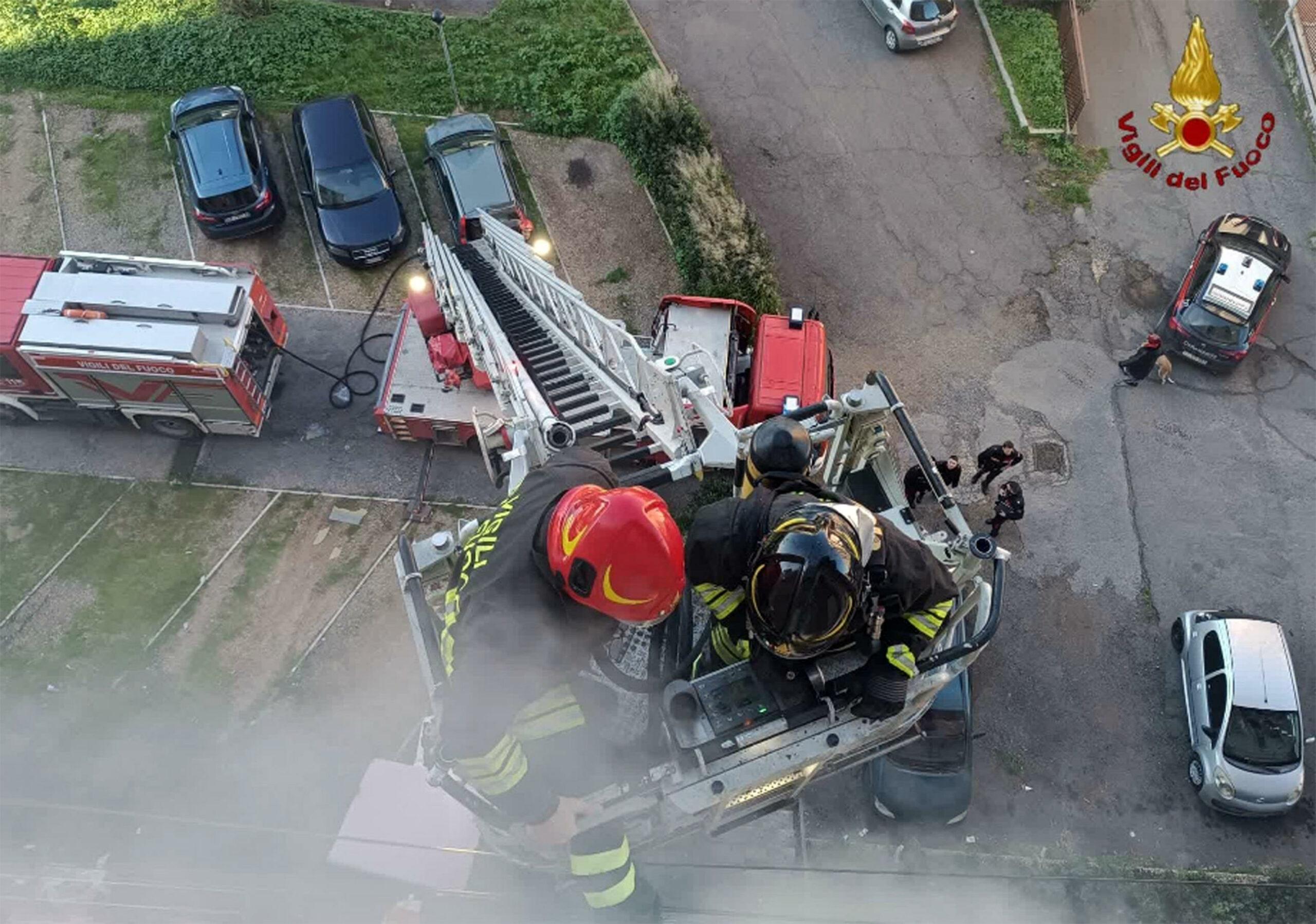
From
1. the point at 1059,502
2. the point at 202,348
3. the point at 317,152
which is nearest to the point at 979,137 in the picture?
the point at 1059,502

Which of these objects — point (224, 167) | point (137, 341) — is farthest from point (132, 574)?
point (224, 167)

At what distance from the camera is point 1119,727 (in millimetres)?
9578

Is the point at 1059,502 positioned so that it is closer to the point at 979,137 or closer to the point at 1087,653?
the point at 1087,653

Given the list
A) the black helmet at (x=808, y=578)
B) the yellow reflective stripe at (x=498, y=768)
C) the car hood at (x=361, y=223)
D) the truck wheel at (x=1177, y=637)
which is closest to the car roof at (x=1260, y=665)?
the truck wheel at (x=1177, y=637)

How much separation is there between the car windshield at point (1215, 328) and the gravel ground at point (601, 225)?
Answer: 7026mm

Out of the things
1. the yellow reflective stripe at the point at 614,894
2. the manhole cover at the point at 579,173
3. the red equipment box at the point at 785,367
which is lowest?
the red equipment box at the point at 785,367

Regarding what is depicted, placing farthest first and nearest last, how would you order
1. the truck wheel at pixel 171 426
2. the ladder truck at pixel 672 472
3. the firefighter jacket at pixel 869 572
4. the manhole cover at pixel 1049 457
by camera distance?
the truck wheel at pixel 171 426 < the manhole cover at pixel 1049 457 < the ladder truck at pixel 672 472 < the firefighter jacket at pixel 869 572

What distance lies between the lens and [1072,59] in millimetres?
15297

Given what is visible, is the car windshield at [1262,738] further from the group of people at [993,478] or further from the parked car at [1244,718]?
the group of people at [993,478]

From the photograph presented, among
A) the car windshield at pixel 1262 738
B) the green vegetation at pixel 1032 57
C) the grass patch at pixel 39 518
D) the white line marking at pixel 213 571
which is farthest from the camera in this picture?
the green vegetation at pixel 1032 57

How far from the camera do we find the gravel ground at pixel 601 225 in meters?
13.2

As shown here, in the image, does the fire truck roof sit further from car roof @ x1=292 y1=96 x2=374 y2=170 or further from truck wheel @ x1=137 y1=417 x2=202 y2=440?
car roof @ x1=292 y1=96 x2=374 y2=170

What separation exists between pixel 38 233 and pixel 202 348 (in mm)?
5773

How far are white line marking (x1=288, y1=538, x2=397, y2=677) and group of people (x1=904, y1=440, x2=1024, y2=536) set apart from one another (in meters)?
6.22
